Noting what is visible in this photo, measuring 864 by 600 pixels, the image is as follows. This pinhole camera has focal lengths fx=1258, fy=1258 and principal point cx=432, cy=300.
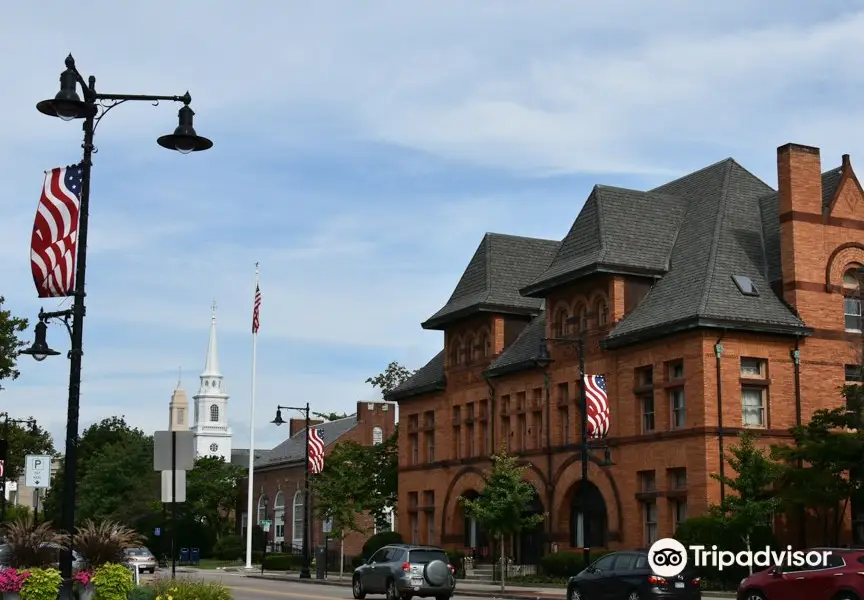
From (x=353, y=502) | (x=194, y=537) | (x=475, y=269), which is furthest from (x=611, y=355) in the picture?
(x=194, y=537)

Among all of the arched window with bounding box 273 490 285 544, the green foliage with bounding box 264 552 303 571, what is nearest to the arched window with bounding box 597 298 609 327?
the green foliage with bounding box 264 552 303 571

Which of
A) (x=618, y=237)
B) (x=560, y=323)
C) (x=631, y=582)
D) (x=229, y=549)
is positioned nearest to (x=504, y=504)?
(x=560, y=323)

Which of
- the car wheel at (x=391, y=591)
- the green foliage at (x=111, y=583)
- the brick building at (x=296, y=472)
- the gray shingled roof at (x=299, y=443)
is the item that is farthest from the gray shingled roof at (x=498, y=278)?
the green foliage at (x=111, y=583)

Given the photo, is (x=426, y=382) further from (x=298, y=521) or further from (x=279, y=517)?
(x=279, y=517)

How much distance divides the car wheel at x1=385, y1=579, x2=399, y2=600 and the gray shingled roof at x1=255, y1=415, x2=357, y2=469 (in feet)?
207

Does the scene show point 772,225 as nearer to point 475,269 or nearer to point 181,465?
point 475,269

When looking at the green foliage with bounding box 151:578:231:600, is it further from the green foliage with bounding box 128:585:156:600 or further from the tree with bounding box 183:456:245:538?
the tree with bounding box 183:456:245:538

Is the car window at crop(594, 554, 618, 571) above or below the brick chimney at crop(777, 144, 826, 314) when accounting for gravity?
below

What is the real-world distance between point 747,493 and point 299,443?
67497 mm

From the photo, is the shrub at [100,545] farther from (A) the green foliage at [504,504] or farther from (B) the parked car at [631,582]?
(A) the green foliage at [504,504]

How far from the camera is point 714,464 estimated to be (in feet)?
149

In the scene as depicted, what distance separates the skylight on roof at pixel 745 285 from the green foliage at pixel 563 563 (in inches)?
459

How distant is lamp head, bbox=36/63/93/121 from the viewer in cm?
1900

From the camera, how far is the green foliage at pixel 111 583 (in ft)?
70.6
